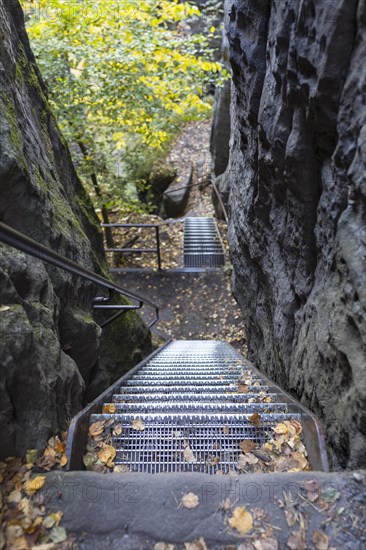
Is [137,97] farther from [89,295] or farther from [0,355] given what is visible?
[0,355]

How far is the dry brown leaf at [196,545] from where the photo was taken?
64.5 inches

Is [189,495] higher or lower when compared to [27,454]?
lower

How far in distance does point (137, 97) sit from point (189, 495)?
8106mm

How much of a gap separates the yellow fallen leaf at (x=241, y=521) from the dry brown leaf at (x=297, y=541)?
172 mm

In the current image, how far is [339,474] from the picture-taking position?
6.17ft

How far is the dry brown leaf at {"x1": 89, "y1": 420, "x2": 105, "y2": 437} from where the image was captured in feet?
7.88

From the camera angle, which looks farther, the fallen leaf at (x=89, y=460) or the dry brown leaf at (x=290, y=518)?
the fallen leaf at (x=89, y=460)

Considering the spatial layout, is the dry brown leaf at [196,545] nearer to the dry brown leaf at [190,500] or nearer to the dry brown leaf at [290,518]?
the dry brown leaf at [190,500]

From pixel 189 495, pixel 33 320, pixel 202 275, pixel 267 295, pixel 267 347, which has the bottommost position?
pixel 189 495

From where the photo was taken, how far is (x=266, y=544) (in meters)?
1.63

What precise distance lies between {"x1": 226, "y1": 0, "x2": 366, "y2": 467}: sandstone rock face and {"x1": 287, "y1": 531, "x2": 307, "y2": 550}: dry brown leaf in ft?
1.79

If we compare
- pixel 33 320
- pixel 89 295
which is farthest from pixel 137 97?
pixel 33 320

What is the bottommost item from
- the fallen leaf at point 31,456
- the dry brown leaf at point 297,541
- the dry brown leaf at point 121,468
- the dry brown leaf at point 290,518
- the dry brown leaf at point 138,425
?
the dry brown leaf at point 297,541

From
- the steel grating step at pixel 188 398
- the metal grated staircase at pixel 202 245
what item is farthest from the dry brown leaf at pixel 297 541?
A: the metal grated staircase at pixel 202 245
